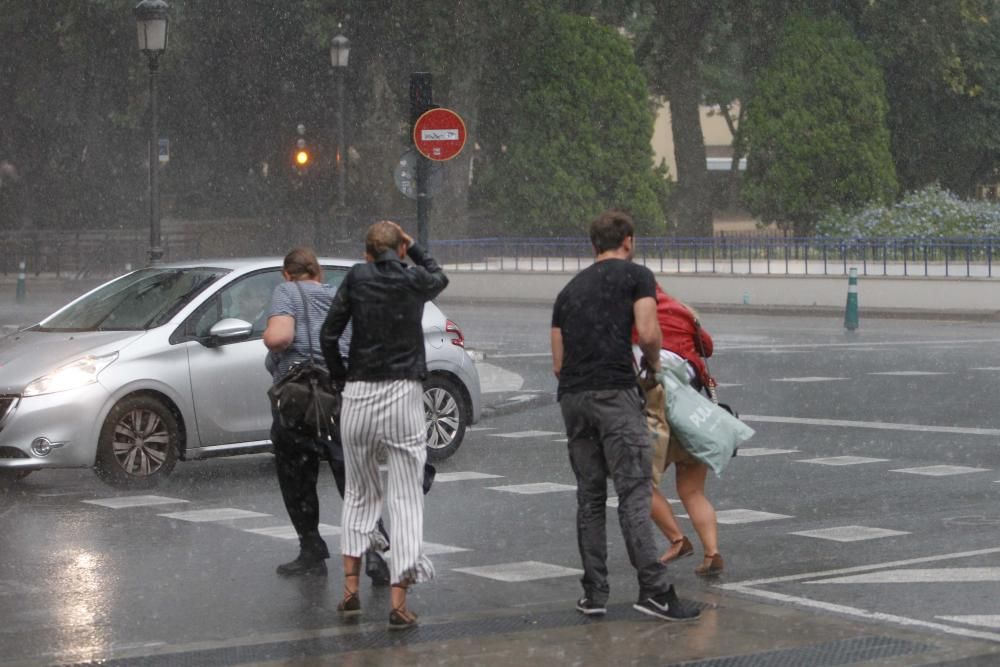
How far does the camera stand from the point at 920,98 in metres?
47.9

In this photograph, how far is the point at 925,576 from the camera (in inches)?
336

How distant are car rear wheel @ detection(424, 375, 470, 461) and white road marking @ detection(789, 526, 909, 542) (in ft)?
13.1

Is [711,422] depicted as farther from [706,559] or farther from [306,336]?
[306,336]

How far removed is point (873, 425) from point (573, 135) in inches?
1141

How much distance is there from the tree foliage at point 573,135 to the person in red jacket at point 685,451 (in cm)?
3405

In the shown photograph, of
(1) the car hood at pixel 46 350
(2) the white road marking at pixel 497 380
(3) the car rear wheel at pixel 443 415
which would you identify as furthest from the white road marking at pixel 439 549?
(2) the white road marking at pixel 497 380

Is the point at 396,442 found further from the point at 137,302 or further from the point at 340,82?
the point at 340,82

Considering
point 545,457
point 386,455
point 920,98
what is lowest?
point 545,457

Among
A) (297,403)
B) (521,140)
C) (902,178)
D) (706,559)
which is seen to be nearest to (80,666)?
(297,403)

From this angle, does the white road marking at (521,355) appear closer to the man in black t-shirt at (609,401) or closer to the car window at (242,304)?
the car window at (242,304)

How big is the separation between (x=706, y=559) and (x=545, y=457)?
500cm

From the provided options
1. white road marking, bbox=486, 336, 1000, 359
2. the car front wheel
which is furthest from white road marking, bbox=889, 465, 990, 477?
white road marking, bbox=486, 336, 1000, 359

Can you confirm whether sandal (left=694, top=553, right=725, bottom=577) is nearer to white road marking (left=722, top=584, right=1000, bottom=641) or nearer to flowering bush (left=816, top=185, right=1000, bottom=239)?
white road marking (left=722, top=584, right=1000, bottom=641)

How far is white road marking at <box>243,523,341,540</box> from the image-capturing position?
1008 centimetres
